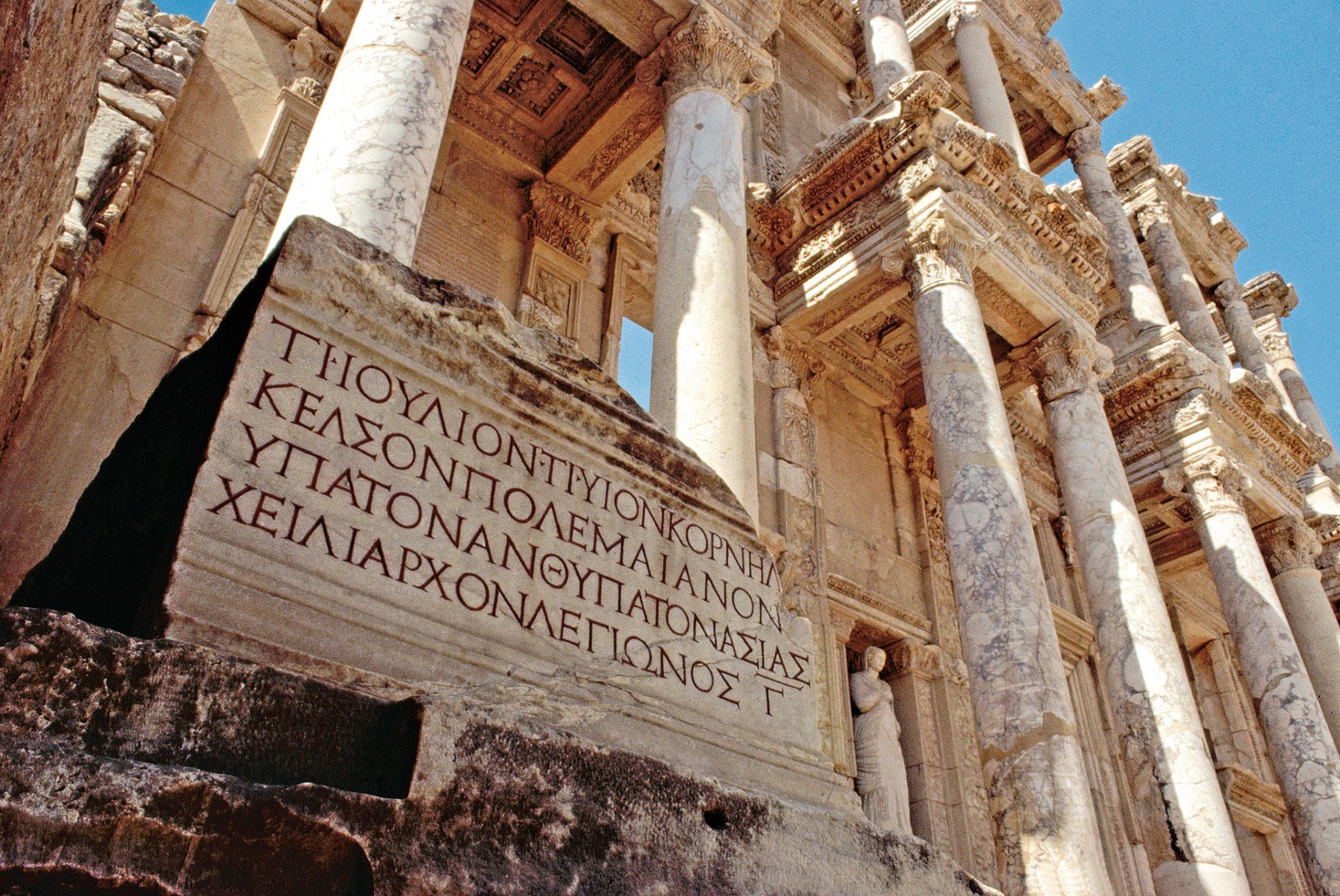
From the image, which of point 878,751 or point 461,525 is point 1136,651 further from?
point 461,525

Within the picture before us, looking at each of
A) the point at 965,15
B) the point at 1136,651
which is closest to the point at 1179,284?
the point at 965,15

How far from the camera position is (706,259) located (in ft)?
23.9

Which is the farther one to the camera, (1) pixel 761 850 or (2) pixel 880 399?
(2) pixel 880 399

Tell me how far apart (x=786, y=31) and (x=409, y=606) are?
15354 millimetres

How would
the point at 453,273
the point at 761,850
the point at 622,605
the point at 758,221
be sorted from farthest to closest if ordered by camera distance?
the point at 758,221
the point at 453,273
the point at 622,605
the point at 761,850

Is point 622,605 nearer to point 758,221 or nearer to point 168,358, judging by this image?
point 168,358

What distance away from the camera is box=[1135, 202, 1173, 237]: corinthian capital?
18.0 meters

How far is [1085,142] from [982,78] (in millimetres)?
4098

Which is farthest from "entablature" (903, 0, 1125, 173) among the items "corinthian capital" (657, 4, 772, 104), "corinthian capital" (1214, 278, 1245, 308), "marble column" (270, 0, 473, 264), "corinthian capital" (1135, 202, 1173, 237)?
"marble column" (270, 0, 473, 264)

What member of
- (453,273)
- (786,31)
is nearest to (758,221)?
(453,273)

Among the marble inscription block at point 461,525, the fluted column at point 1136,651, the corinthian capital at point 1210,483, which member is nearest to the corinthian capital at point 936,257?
the fluted column at point 1136,651

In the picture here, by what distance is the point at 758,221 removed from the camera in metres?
11.9

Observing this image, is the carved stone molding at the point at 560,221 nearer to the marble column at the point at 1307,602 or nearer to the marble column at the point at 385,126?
the marble column at the point at 385,126

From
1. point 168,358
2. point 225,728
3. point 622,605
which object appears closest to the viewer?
point 225,728
